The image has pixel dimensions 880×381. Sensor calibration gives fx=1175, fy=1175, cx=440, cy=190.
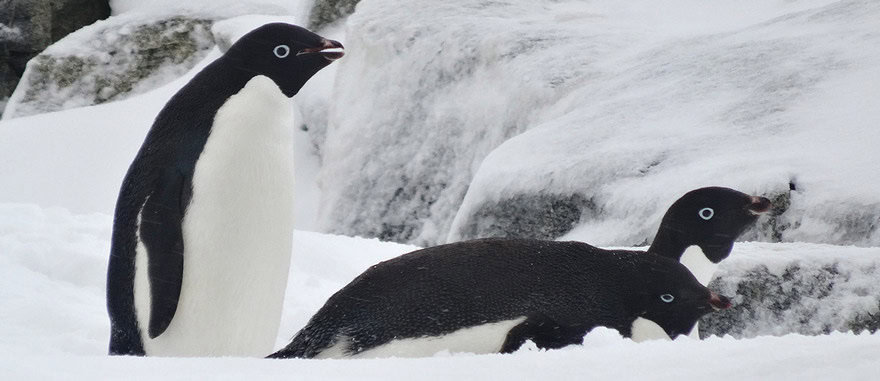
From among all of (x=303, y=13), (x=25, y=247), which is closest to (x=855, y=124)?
(x=25, y=247)

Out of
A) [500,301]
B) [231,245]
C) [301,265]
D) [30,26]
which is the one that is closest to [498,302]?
[500,301]

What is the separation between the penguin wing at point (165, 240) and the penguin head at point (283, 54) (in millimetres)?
299

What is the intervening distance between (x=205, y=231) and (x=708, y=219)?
1217 millimetres

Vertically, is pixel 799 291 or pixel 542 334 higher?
pixel 542 334

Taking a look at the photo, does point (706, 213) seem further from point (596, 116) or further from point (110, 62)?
point (110, 62)

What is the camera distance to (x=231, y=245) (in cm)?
246

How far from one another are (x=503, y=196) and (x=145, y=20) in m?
5.56

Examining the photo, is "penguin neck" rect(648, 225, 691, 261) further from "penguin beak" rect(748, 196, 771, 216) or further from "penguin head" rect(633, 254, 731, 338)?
"penguin head" rect(633, 254, 731, 338)

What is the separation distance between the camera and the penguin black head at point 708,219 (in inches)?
112

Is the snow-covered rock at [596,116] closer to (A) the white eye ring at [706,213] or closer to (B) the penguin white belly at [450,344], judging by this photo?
(A) the white eye ring at [706,213]

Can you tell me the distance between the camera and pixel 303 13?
23.9 ft

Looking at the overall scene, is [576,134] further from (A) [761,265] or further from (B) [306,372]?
(B) [306,372]

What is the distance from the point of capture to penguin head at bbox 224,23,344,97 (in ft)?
8.46

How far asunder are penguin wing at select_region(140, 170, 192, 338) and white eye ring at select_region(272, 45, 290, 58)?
1.16 ft
